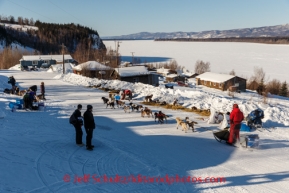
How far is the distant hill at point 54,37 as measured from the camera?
12584cm

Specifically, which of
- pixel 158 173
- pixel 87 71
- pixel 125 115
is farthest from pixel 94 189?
pixel 87 71

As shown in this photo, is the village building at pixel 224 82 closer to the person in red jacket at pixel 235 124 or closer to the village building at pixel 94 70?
the village building at pixel 94 70

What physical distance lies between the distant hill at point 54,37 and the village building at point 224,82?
74.7 metres

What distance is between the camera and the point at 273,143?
426 inches

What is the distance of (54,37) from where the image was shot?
130 metres

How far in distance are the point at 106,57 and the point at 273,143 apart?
63.1 m

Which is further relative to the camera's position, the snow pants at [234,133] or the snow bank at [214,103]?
the snow bank at [214,103]

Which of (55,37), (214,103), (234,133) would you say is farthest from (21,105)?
(55,37)

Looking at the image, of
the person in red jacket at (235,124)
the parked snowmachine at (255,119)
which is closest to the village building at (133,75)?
the parked snowmachine at (255,119)

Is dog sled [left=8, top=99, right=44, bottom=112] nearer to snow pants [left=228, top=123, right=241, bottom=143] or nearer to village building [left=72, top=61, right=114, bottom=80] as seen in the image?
snow pants [left=228, top=123, right=241, bottom=143]

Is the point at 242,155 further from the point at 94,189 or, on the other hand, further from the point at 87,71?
the point at 87,71

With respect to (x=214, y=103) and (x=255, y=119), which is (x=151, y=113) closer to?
(x=255, y=119)

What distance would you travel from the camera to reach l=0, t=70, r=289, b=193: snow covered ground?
6.88 metres

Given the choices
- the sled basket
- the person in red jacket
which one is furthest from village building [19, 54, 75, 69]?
the person in red jacket
